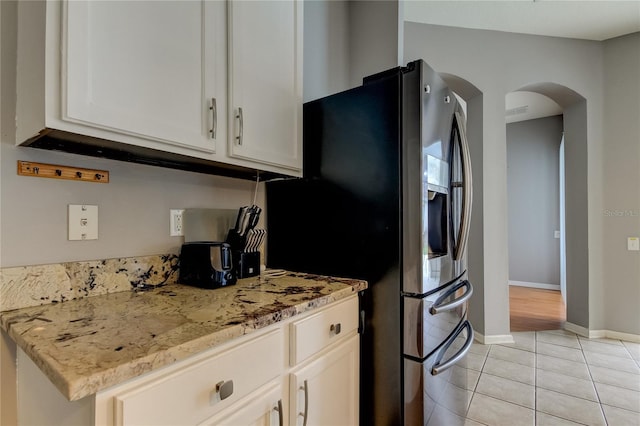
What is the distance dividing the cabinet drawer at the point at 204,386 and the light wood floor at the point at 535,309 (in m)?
3.43

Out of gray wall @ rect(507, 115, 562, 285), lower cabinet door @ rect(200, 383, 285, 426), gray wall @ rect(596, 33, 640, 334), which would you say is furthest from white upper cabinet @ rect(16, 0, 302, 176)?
gray wall @ rect(507, 115, 562, 285)

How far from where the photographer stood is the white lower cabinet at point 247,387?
23.5 inches

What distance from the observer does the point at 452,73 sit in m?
2.94

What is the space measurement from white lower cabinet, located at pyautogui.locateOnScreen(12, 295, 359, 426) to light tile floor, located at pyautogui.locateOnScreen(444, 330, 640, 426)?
474mm

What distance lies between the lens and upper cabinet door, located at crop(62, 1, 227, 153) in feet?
2.59

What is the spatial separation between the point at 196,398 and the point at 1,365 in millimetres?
659

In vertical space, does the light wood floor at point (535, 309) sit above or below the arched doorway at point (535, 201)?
below

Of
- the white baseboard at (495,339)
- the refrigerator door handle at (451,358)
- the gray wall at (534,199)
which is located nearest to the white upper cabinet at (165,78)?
the refrigerator door handle at (451,358)

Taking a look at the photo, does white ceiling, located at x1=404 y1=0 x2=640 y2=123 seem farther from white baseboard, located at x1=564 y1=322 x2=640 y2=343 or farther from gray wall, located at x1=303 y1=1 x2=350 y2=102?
white baseboard, located at x1=564 y1=322 x2=640 y2=343

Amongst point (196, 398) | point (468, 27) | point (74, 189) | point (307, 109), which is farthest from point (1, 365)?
point (468, 27)

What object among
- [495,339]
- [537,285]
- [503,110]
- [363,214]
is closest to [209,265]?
[363,214]

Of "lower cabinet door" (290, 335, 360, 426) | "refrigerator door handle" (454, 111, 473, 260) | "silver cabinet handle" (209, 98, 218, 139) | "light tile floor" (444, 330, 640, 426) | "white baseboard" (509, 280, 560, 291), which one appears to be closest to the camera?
"lower cabinet door" (290, 335, 360, 426)

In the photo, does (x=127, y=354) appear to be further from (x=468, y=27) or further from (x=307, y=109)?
(x=468, y=27)

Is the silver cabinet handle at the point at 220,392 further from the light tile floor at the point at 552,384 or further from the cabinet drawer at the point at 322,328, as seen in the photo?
the light tile floor at the point at 552,384
